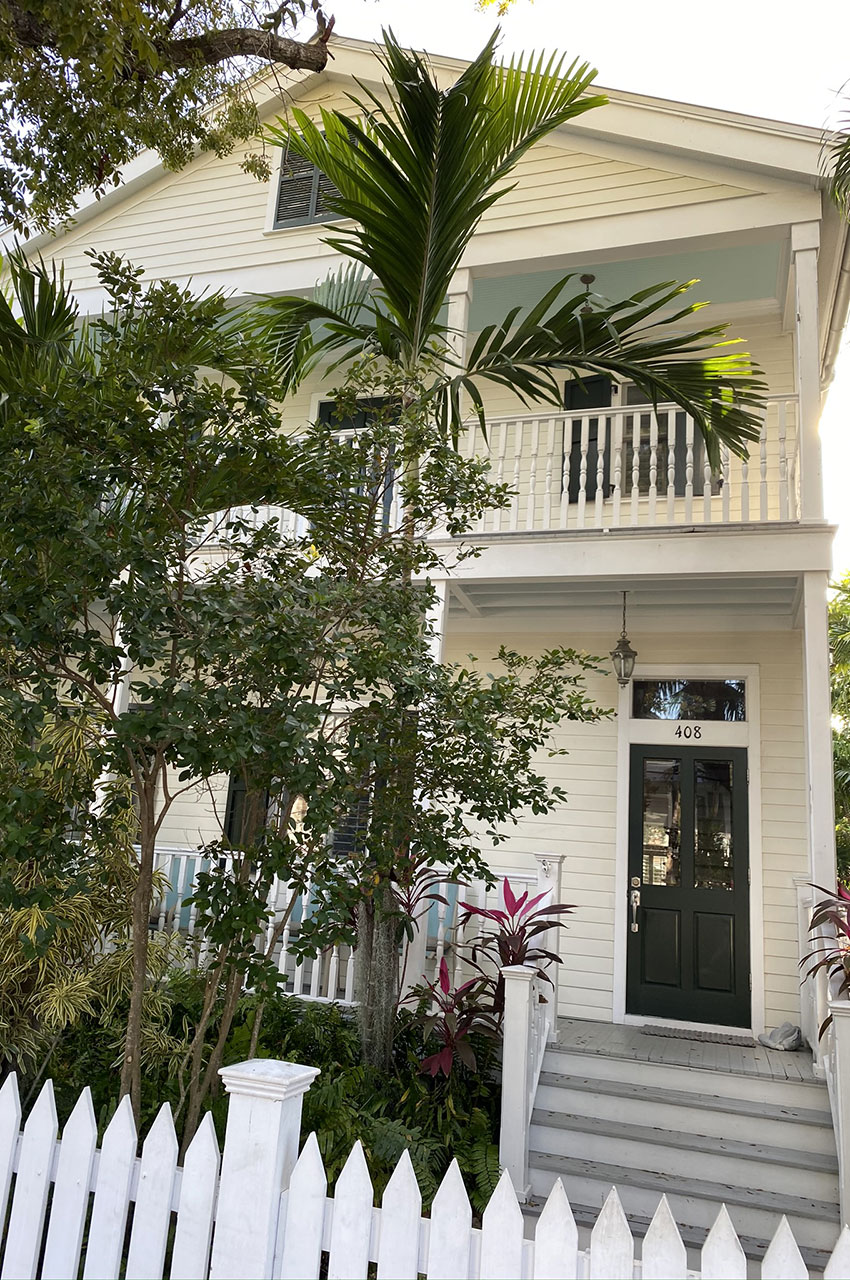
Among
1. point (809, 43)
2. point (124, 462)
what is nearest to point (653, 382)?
point (809, 43)

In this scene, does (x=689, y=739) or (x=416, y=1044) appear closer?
(x=416, y=1044)

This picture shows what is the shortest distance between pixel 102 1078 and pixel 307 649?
148 inches

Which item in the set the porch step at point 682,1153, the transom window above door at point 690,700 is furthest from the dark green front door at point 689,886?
the porch step at point 682,1153

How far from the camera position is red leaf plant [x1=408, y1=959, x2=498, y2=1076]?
5297 mm

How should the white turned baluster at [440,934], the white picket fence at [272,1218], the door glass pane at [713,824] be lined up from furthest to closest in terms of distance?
the door glass pane at [713,824] < the white turned baluster at [440,934] < the white picket fence at [272,1218]

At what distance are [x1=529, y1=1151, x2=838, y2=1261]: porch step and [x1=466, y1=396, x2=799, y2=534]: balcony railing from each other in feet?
12.7

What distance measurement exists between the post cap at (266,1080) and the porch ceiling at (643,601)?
5.05 m

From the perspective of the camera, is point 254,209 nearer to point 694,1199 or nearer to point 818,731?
point 818,731

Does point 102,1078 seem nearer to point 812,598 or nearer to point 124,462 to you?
point 124,462

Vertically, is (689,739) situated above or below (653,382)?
below

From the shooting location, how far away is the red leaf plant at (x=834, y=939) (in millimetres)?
5109

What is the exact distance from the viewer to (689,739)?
8.06 metres

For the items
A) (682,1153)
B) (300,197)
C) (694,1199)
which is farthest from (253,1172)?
(300,197)

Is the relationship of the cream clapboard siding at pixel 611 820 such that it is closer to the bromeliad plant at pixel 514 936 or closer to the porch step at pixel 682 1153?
the bromeliad plant at pixel 514 936
